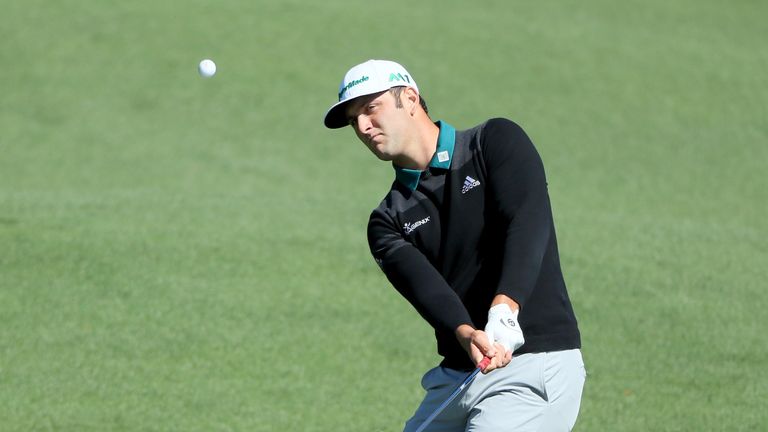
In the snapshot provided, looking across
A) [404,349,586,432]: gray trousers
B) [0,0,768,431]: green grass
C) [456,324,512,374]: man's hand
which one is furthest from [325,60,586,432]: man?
[0,0,768,431]: green grass

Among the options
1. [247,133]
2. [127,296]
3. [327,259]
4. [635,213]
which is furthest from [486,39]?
[127,296]

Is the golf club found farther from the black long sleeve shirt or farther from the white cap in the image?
the white cap

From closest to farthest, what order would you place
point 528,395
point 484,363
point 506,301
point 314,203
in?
point 484,363 < point 506,301 < point 528,395 < point 314,203

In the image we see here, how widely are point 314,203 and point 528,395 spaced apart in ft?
29.9

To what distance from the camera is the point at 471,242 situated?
4.38m

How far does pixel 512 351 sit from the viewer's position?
4.04m

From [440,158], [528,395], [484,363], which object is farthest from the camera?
[440,158]

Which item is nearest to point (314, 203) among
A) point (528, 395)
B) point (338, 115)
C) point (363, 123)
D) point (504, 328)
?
point (338, 115)

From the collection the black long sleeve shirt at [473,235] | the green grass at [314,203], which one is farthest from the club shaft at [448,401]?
the green grass at [314,203]

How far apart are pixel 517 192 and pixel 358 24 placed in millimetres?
14967

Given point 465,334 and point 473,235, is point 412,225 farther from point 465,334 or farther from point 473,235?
point 465,334

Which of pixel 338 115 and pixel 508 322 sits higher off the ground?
pixel 338 115

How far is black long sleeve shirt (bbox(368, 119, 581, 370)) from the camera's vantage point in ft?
14.0

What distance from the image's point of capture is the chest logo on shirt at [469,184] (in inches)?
171
